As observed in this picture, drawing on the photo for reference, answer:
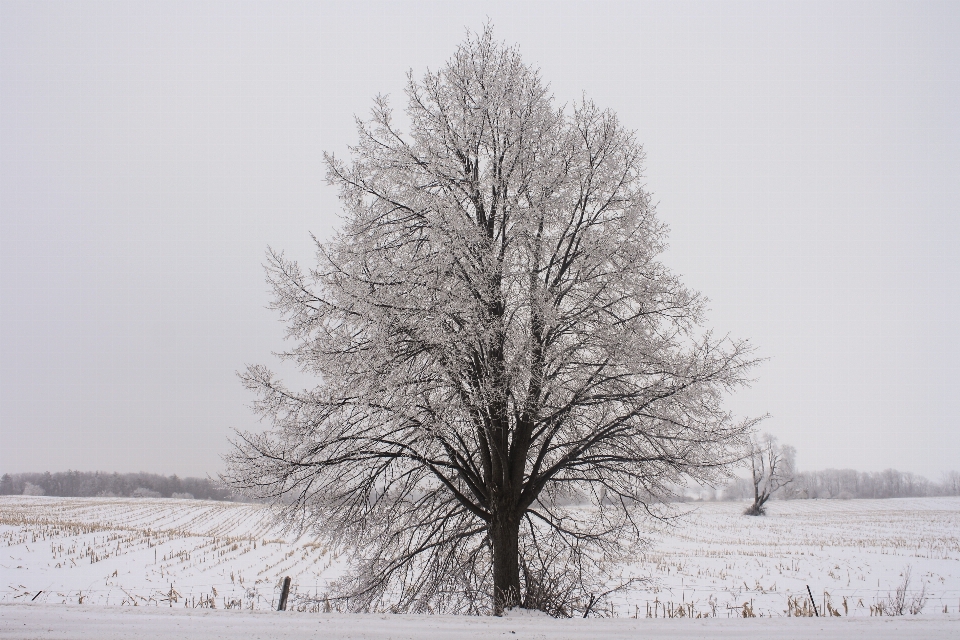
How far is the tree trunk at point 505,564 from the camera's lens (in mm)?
6801

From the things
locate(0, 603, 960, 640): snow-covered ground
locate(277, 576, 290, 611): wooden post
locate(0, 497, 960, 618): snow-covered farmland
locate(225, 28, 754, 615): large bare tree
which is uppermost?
locate(225, 28, 754, 615): large bare tree

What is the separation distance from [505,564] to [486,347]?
2.99 meters

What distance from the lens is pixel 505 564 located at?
278 inches

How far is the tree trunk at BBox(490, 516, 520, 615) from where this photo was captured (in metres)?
6.80

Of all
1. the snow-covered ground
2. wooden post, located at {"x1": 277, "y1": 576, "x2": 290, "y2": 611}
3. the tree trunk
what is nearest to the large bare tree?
the tree trunk

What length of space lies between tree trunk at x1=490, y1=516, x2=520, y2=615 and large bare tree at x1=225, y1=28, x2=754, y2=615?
39mm

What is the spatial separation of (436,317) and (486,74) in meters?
4.11

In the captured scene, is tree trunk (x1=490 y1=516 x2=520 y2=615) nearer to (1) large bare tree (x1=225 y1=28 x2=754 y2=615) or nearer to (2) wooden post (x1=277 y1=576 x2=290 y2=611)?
(1) large bare tree (x1=225 y1=28 x2=754 y2=615)

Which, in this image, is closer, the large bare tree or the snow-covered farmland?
the large bare tree

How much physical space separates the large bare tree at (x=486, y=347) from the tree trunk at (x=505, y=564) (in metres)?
0.04

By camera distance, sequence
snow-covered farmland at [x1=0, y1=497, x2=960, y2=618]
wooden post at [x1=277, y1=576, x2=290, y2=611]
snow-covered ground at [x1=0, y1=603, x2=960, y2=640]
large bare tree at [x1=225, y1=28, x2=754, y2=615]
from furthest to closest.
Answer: snow-covered farmland at [x1=0, y1=497, x2=960, y2=618] → wooden post at [x1=277, y1=576, x2=290, y2=611] → large bare tree at [x1=225, y1=28, x2=754, y2=615] → snow-covered ground at [x1=0, y1=603, x2=960, y2=640]

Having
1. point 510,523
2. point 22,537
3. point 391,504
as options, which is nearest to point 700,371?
point 510,523

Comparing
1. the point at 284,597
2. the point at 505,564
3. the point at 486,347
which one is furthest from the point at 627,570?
the point at 486,347

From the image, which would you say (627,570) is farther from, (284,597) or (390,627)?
(390,627)
